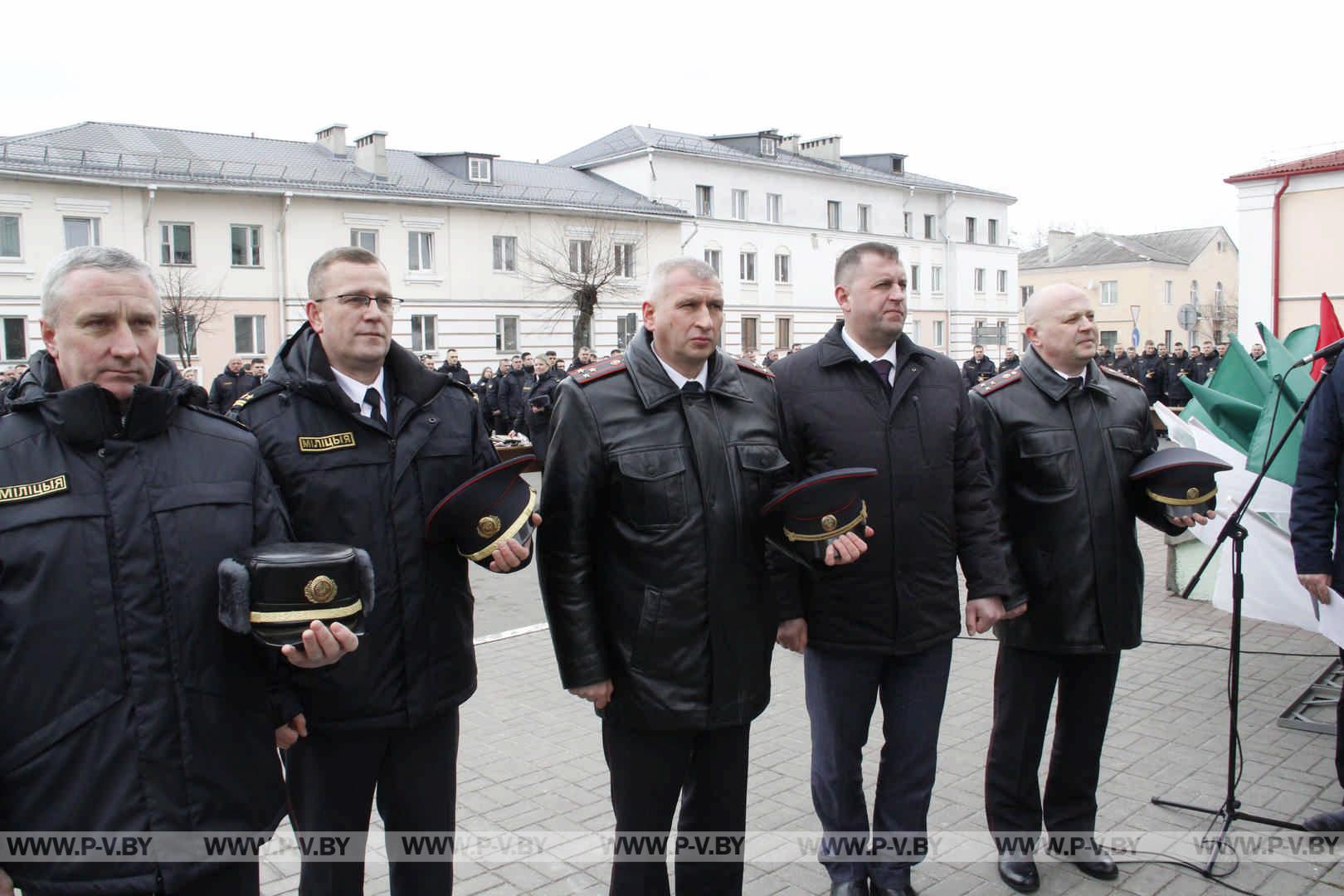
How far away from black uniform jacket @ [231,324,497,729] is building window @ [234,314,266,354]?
37.9 m

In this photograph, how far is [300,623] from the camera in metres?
2.49

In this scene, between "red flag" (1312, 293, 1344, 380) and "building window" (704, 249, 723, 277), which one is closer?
"red flag" (1312, 293, 1344, 380)

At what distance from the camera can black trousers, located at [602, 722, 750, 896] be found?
3375 millimetres

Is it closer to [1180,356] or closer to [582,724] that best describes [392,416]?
[582,724]

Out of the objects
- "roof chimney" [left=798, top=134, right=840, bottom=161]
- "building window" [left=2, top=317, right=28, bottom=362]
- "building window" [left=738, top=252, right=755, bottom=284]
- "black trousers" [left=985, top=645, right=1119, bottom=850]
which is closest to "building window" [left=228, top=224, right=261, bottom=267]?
"building window" [left=2, top=317, right=28, bottom=362]

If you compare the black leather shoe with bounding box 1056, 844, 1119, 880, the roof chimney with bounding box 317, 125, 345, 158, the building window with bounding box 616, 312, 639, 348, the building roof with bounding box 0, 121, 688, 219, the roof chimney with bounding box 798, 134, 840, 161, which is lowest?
the black leather shoe with bounding box 1056, 844, 1119, 880

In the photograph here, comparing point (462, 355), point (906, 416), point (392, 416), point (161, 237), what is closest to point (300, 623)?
point (392, 416)

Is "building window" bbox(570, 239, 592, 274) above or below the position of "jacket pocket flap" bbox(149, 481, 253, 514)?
above

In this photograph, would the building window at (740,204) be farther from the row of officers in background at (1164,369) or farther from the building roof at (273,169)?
the row of officers in background at (1164,369)

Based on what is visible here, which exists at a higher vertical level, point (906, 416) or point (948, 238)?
point (948, 238)

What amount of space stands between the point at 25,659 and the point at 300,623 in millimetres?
609

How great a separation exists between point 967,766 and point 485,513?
11.0 ft

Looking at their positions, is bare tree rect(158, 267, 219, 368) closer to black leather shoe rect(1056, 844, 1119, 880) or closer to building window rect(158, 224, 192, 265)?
building window rect(158, 224, 192, 265)

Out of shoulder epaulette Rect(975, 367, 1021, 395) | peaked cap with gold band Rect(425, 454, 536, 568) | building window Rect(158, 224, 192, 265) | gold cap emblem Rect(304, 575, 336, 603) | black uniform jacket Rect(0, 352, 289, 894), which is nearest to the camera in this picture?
black uniform jacket Rect(0, 352, 289, 894)
